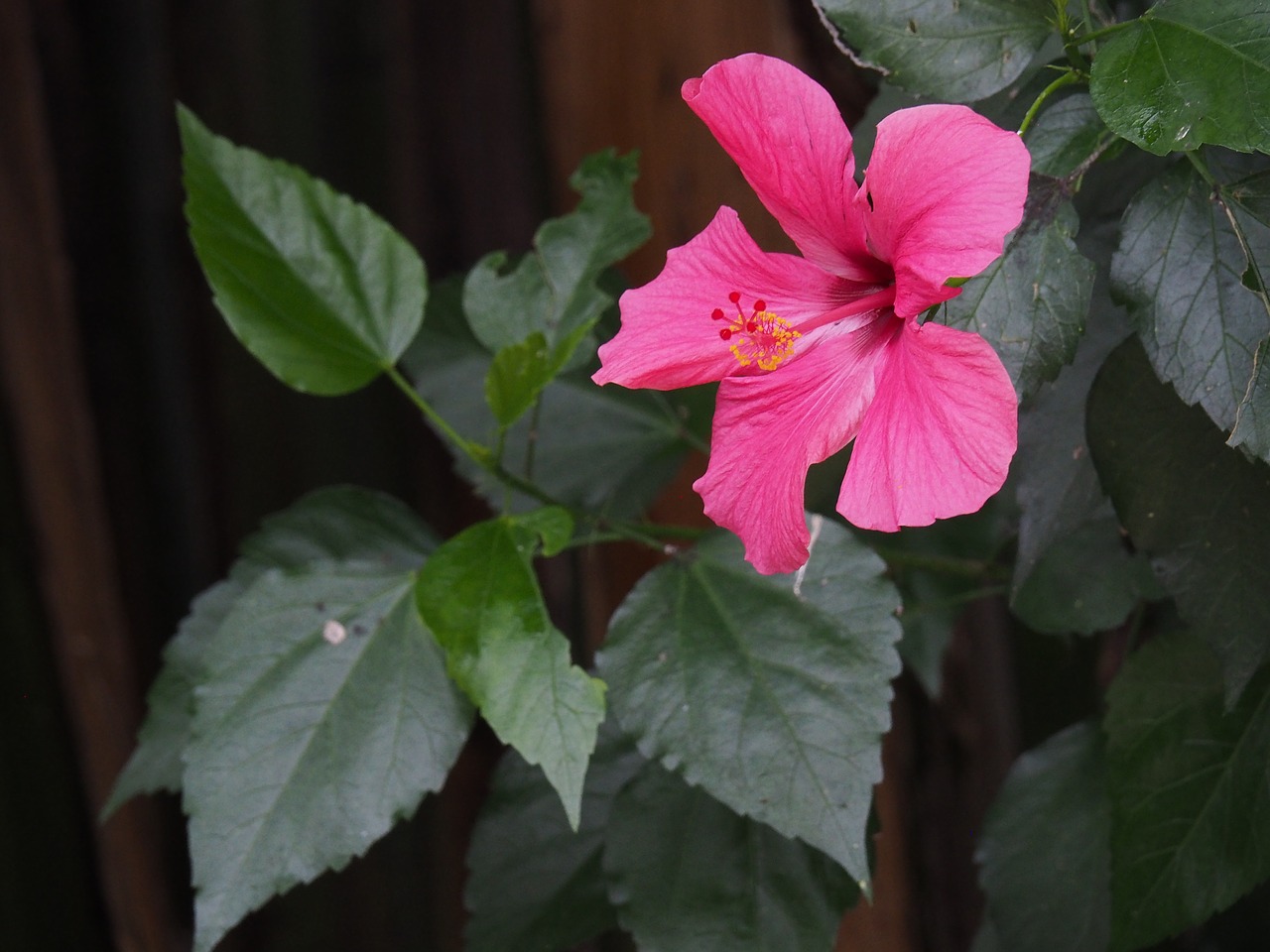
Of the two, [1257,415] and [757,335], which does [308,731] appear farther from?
[1257,415]

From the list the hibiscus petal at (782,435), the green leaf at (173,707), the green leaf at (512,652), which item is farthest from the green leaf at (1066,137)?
the green leaf at (173,707)

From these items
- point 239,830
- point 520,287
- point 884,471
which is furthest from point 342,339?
point 884,471

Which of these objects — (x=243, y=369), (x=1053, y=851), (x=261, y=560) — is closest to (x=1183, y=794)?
(x=1053, y=851)

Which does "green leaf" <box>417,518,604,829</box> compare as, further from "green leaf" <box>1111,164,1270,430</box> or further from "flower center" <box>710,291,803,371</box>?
"green leaf" <box>1111,164,1270,430</box>

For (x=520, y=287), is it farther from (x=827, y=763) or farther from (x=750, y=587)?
(x=827, y=763)

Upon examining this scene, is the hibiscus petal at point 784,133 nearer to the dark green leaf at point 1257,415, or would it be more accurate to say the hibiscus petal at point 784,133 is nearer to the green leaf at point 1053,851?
the dark green leaf at point 1257,415

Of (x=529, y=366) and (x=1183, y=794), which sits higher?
(x=529, y=366)
